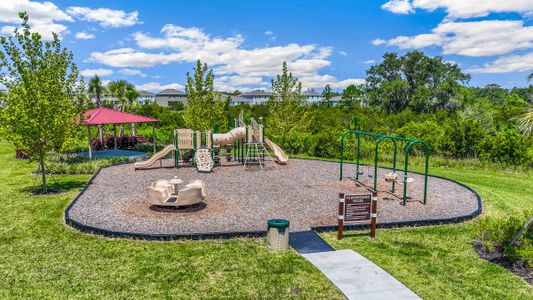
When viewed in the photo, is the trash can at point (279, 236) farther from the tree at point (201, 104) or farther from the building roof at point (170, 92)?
the building roof at point (170, 92)

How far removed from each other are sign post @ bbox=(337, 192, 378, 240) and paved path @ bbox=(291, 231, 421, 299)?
0.71 meters

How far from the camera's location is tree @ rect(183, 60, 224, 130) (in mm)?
23984

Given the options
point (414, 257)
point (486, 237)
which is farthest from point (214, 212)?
point (486, 237)

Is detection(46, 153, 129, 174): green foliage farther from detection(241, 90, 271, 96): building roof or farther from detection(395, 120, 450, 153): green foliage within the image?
detection(241, 90, 271, 96): building roof

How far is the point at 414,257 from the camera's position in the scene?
301 inches

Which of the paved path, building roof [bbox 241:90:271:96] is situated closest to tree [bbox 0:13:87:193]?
the paved path

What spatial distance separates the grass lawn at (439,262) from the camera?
636cm

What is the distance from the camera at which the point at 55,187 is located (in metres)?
14.2

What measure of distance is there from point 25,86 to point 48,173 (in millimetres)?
6069

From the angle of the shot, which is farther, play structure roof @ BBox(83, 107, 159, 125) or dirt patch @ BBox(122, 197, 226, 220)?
play structure roof @ BBox(83, 107, 159, 125)

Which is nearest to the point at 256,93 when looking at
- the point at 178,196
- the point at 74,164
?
the point at 74,164

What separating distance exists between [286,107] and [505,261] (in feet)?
57.6

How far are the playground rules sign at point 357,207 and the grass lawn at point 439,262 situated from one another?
50cm

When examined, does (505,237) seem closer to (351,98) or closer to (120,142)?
(120,142)
